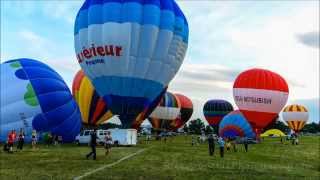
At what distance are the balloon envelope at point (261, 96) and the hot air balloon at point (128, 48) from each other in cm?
1264

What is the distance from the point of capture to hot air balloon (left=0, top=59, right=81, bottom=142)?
107 ft

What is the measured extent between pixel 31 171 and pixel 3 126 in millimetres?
16737

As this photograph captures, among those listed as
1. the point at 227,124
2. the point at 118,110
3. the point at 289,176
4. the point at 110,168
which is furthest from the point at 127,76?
the point at 227,124

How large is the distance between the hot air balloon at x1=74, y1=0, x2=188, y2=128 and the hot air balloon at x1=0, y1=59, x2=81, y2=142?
8.85 ft

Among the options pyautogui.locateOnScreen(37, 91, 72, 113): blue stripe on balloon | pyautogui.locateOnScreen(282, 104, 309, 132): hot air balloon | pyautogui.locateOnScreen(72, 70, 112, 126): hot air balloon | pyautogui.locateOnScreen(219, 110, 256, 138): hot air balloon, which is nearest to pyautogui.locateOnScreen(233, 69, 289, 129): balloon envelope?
pyautogui.locateOnScreen(219, 110, 256, 138): hot air balloon

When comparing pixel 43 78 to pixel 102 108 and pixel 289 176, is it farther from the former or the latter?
pixel 289 176

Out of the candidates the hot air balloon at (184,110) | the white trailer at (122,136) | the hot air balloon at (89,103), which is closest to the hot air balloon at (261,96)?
the hot air balloon at (89,103)

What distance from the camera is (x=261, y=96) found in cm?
4441

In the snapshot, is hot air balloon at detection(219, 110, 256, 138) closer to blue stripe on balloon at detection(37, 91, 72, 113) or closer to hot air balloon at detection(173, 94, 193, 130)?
blue stripe on balloon at detection(37, 91, 72, 113)

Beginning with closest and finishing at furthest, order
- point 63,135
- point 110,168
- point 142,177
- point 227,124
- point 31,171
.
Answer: point 142,177 < point 31,171 < point 110,168 < point 63,135 < point 227,124

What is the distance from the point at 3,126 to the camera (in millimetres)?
32500

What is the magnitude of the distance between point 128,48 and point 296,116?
54.6 m

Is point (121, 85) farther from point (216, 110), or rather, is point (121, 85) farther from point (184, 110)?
point (184, 110)

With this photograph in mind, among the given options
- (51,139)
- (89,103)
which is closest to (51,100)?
(51,139)
